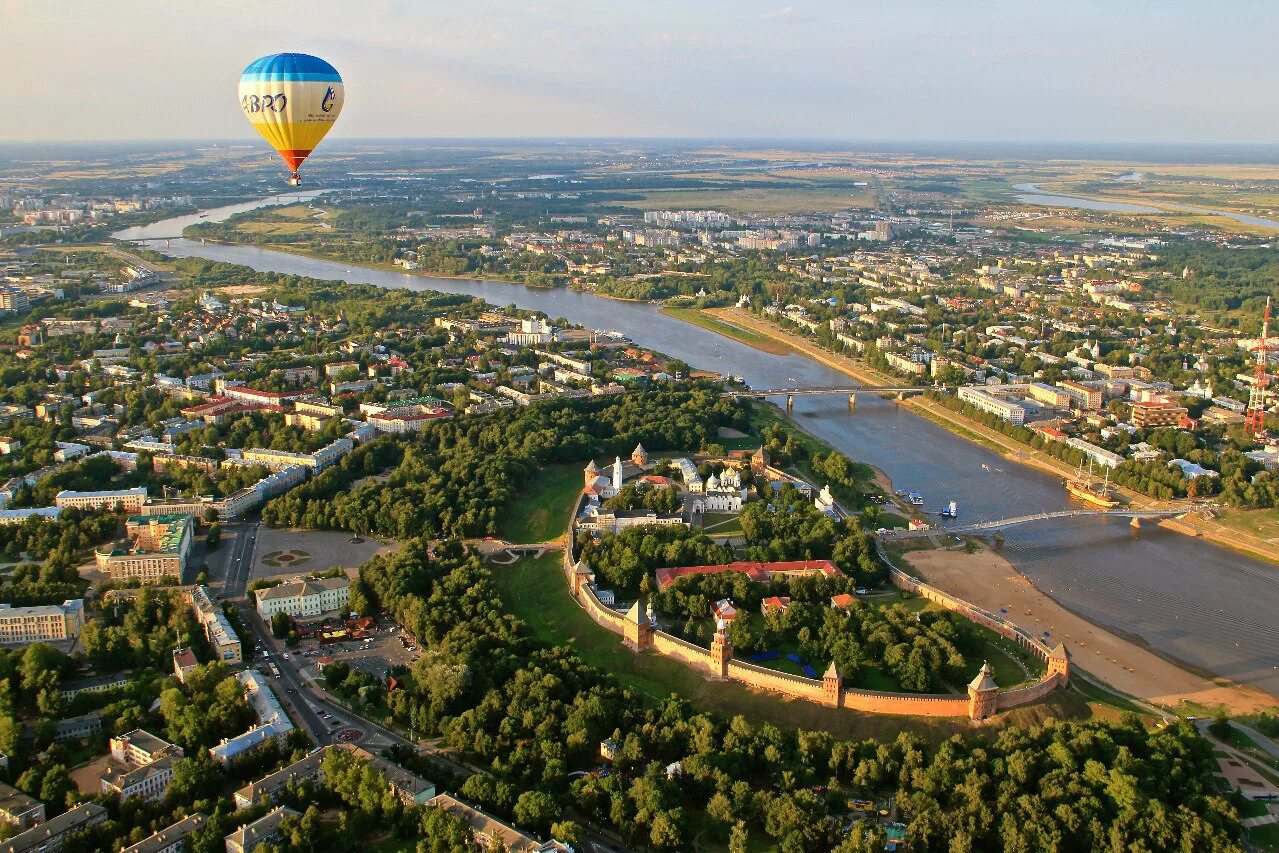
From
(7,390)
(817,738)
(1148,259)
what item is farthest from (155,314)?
(1148,259)

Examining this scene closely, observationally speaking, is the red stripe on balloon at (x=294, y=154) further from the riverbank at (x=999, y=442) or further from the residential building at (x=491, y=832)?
the riverbank at (x=999, y=442)

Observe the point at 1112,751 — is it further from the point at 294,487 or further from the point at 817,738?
the point at 294,487

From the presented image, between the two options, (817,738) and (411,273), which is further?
(411,273)

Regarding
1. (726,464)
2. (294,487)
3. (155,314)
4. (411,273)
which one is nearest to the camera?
(294,487)

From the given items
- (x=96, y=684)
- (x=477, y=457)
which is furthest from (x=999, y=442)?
(x=96, y=684)

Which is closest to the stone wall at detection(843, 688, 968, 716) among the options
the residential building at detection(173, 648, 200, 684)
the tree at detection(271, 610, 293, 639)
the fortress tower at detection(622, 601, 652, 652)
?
the fortress tower at detection(622, 601, 652, 652)

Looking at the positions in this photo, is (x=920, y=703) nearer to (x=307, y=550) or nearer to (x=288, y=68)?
(x=307, y=550)
